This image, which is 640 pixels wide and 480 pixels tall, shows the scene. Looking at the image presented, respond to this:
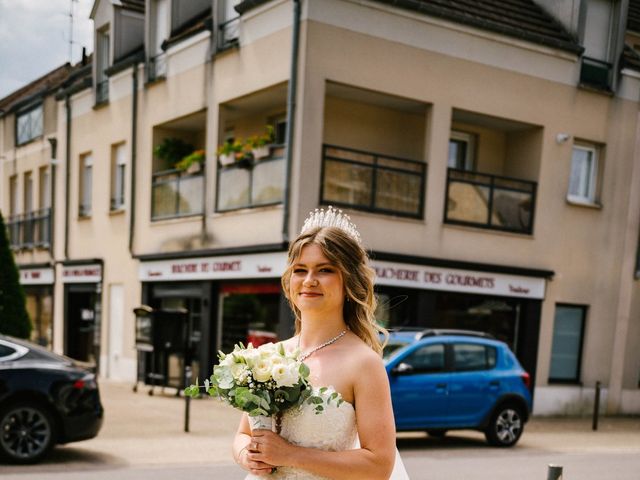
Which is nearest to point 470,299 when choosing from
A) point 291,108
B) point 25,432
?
point 291,108

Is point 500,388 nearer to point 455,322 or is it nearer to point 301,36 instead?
point 455,322

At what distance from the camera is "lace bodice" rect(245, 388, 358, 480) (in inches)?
91.2

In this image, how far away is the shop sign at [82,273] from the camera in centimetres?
1962

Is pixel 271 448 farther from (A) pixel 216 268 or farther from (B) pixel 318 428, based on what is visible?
(A) pixel 216 268

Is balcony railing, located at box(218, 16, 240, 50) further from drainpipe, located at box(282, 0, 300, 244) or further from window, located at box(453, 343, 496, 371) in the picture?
window, located at box(453, 343, 496, 371)

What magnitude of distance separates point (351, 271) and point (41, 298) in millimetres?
23244

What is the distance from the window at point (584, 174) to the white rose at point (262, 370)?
14.9 meters

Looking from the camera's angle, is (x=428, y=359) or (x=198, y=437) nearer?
(x=428, y=359)

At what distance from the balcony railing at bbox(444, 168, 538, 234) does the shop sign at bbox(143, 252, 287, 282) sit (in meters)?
3.77

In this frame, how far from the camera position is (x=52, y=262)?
875 inches

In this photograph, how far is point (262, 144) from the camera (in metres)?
13.7

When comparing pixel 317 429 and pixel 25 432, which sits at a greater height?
pixel 317 429

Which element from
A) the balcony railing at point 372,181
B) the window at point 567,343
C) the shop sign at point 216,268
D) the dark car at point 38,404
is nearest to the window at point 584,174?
the window at point 567,343

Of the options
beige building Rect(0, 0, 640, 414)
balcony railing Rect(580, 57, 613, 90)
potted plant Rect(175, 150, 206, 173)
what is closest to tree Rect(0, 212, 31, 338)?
beige building Rect(0, 0, 640, 414)
